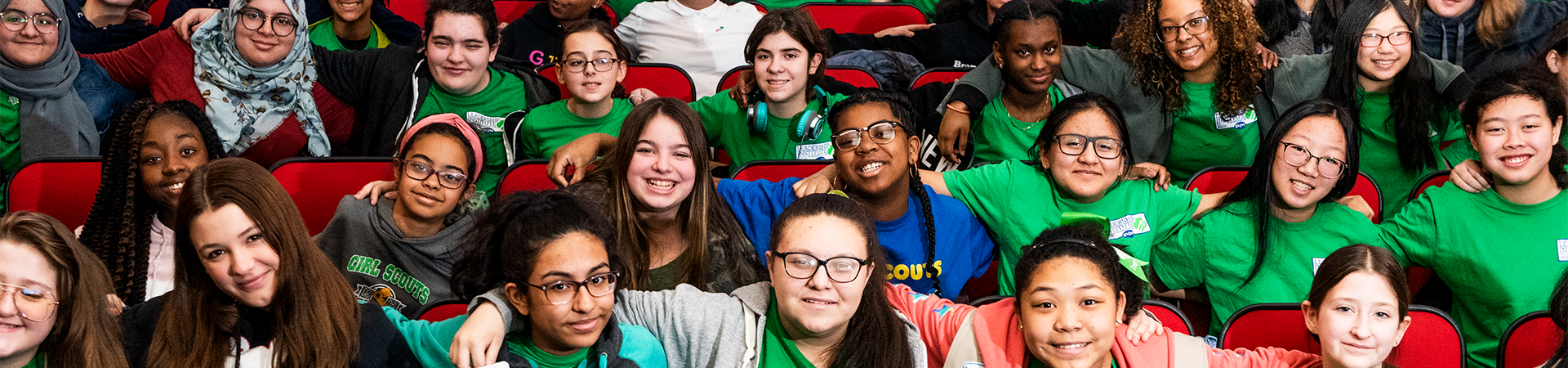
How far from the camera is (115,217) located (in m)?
2.78

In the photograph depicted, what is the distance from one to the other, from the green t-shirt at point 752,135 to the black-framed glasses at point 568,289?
1.42 m

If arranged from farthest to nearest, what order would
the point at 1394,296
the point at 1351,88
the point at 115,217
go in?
the point at 1351,88 < the point at 115,217 < the point at 1394,296

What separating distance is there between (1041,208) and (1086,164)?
0.51 ft

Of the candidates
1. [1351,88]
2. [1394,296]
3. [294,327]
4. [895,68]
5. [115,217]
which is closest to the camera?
[294,327]

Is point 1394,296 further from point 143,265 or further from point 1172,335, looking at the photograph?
point 143,265

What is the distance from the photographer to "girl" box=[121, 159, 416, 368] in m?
2.08

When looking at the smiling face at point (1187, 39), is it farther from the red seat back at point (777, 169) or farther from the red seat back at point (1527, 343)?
the red seat back at point (1527, 343)

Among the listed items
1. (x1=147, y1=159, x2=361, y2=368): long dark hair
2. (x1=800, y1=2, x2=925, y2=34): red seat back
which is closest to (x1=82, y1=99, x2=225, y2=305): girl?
(x1=147, y1=159, x2=361, y2=368): long dark hair

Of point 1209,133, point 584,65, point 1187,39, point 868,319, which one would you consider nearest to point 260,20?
point 584,65

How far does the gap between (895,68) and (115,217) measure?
8.15 feet

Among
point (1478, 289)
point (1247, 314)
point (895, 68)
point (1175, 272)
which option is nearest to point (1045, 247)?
point (1247, 314)

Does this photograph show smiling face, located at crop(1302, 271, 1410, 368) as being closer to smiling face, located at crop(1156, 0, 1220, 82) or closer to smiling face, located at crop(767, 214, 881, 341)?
smiling face, located at crop(767, 214, 881, 341)

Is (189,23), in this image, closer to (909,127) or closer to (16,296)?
(16,296)

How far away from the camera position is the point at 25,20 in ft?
10.6
